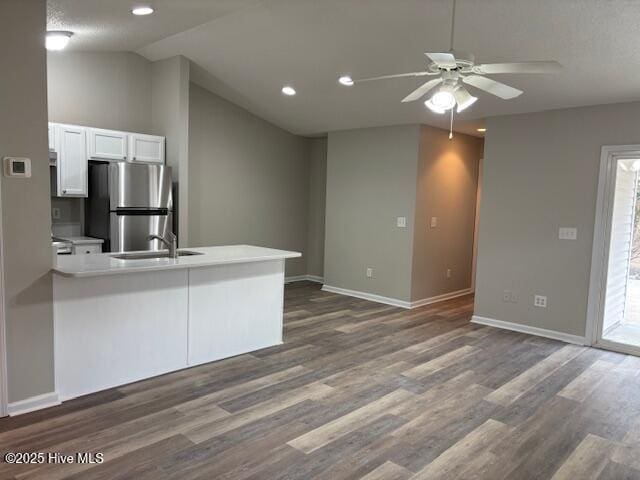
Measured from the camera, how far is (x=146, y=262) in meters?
Answer: 3.51

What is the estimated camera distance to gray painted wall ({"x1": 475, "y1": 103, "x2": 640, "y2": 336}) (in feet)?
15.4

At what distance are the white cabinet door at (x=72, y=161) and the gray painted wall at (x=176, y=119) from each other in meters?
0.93

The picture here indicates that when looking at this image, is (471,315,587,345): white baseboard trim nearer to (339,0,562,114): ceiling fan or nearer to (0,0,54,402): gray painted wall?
(339,0,562,114): ceiling fan

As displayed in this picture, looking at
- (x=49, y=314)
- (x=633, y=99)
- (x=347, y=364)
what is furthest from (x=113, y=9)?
(x=633, y=99)

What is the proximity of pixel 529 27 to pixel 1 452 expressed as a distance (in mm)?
4329

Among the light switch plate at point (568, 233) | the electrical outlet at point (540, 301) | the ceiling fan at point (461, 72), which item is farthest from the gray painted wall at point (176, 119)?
the light switch plate at point (568, 233)

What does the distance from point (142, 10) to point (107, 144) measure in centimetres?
161

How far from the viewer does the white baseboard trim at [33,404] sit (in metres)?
2.88

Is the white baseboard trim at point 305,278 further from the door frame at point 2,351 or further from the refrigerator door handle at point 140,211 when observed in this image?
the door frame at point 2,351

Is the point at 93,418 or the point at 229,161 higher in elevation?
the point at 229,161

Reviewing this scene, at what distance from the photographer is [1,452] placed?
2484 millimetres

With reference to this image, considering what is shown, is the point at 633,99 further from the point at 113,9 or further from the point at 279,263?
the point at 113,9

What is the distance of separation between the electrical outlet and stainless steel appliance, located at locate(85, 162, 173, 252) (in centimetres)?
416

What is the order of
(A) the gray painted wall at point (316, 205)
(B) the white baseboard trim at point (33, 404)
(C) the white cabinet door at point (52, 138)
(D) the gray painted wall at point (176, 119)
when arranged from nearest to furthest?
(B) the white baseboard trim at point (33, 404)
(C) the white cabinet door at point (52, 138)
(D) the gray painted wall at point (176, 119)
(A) the gray painted wall at point (316, 205)
